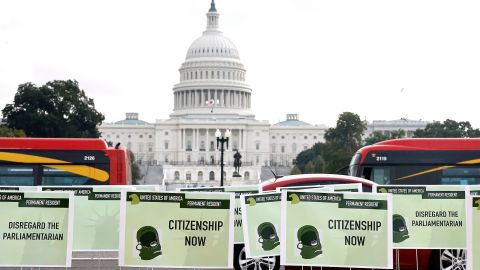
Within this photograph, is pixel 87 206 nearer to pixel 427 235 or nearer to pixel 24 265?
pixel 24 265

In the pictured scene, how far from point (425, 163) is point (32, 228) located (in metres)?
20.1

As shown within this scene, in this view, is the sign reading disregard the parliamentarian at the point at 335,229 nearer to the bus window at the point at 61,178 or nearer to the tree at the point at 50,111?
the bus window at the point at 61,178

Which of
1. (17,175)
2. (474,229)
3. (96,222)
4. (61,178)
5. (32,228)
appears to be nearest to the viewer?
(474,229)

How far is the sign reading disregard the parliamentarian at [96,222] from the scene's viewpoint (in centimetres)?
2025

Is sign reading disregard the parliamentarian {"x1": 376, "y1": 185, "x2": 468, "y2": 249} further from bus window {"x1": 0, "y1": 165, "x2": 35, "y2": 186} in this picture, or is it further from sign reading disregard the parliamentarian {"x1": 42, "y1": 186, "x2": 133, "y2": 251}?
bus window {"x1": 0, "y1": 165, "x2": 35, "y2": 186}

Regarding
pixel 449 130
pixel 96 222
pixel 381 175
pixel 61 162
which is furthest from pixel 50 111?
pixel 96 222

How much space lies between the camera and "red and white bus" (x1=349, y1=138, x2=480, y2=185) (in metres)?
35.4

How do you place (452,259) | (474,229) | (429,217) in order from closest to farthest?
(474,229) < (429,217) < (452,259)

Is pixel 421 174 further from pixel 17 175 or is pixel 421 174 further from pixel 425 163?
pixel 17 175

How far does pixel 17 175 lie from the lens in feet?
112

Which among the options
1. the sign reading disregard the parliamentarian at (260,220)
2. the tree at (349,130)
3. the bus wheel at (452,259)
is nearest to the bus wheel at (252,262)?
the sign reading disregard the parliamentarian at (260,220)

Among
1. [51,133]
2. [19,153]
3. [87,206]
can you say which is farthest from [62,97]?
[87,206]

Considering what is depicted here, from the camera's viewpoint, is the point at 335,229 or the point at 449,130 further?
the point at 449,130

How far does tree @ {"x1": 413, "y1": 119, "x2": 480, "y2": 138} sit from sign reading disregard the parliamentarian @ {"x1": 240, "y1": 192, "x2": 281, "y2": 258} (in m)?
121
